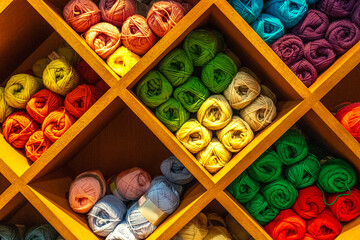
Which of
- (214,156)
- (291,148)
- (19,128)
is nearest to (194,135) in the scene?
(214,156)

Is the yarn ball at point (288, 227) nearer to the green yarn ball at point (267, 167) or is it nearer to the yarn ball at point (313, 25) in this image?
the green yarn ball at point (267, 167)

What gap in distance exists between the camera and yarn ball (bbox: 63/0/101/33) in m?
1.19

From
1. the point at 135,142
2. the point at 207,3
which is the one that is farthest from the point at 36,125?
the point at 207,3

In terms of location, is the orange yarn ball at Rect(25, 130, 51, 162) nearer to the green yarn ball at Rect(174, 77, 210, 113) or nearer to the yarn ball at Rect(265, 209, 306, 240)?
the green yarn ball at Rect(174, 77, 210, 113)

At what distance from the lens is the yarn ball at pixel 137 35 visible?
116 cm

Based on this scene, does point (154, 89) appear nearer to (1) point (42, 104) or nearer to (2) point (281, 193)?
(1) point (42, 104)

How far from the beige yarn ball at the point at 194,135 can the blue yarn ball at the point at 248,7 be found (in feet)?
1.10

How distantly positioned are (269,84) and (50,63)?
688mm

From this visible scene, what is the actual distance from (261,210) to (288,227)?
0.09 m

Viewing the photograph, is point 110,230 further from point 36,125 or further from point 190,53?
point 190,53

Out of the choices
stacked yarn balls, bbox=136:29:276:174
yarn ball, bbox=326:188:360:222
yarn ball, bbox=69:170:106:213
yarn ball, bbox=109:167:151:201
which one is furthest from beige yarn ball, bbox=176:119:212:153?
yarn ball, bbox=326:188:360:222

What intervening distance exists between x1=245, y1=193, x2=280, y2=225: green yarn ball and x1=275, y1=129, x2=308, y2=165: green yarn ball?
0.45ft

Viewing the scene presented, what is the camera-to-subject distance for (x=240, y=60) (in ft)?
4.43

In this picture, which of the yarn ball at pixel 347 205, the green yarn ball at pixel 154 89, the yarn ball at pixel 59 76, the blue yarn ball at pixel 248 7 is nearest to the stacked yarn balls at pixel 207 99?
the green yarn ball at pixel 154 89
